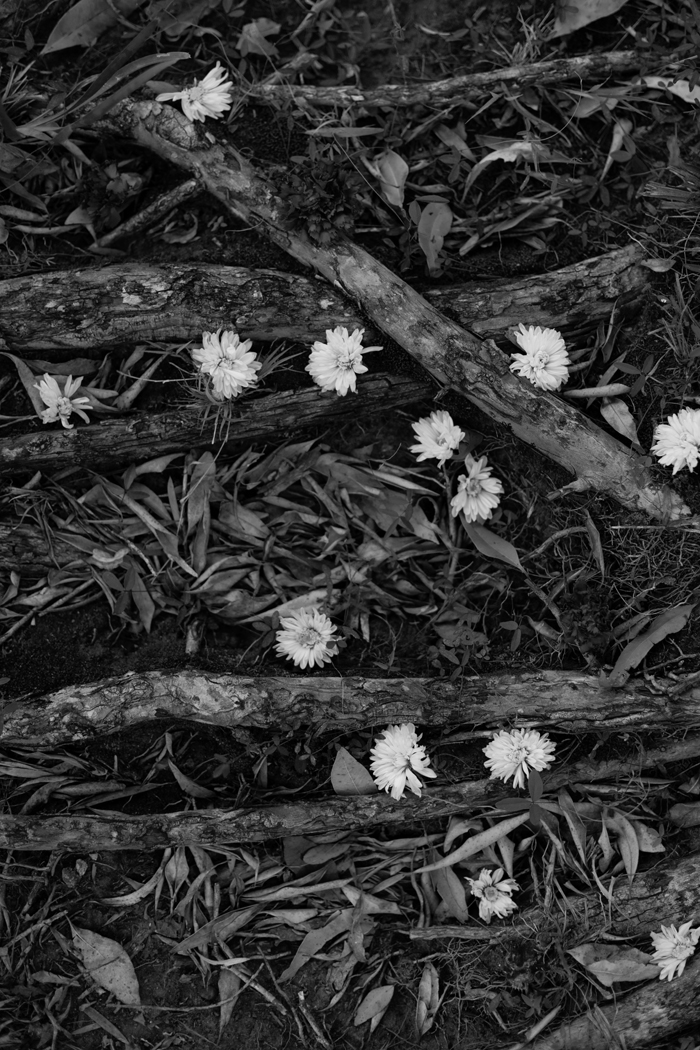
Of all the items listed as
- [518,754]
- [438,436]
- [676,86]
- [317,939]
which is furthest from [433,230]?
[317,939]

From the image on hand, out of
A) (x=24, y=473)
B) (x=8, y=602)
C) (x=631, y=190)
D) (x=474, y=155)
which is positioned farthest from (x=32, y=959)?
(x=631, y=190)

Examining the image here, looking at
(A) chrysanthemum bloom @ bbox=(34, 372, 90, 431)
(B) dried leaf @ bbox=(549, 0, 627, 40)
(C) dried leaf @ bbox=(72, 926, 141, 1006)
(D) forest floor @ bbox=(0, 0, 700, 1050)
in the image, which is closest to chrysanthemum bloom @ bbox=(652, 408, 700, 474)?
(D) forest floor @ bbox=(0, 0, 700, 1050)

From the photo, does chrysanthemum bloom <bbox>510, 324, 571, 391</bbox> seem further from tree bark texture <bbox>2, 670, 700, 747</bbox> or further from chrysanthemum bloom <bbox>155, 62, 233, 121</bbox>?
chrysanthemum bloom <bbox>155, 62, 233, 121</bbox>

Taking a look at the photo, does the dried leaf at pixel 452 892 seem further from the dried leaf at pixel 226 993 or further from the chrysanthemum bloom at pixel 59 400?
the chrysanthemum bloom at pixel 59 400

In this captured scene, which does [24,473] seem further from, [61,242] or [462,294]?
[462,294]

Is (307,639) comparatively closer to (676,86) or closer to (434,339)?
(434,339)

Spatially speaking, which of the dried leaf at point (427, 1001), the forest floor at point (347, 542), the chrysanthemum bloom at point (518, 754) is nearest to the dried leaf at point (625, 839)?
the forest floor at point (347, 542)

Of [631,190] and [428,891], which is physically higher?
[631,190]
